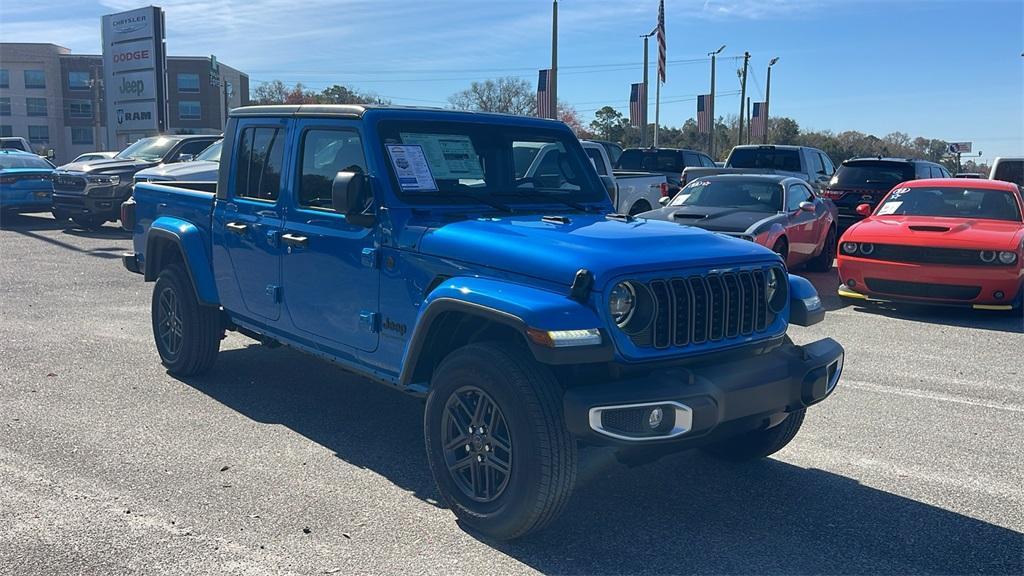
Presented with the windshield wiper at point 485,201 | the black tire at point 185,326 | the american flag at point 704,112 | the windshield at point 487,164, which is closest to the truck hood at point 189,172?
the black tire at point 185,326

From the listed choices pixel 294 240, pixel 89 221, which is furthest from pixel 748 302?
pixel 89 221

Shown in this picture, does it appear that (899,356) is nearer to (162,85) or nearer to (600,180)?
(600,180)

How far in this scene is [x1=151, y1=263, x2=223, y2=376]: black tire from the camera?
6492mm

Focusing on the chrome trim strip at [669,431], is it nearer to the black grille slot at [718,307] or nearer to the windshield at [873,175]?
the black grille slot at [718,307]

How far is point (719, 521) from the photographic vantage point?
4324mm

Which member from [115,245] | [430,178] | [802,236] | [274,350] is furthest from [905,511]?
[115,245]

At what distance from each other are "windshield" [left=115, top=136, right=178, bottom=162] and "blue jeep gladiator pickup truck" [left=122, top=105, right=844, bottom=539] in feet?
44.5

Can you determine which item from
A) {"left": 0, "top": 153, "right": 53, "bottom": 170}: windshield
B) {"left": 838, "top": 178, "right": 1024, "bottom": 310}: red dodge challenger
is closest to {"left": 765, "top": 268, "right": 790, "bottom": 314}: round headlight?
{"left": 838, "top": 178, "right": 1024, "bottom": 310}: red dodge challenger

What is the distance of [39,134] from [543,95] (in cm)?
7069

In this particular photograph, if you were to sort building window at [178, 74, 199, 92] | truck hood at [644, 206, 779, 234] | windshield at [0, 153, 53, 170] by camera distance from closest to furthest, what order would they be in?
truck hood at [644, 206, 779, 234], windshield at [0, 153, 53, 170], building window at [178, 74, 199, 92]

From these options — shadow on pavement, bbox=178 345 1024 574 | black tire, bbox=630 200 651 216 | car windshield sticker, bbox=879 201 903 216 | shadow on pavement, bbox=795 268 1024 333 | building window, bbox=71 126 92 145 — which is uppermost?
building window, bbox=71 126 92 145

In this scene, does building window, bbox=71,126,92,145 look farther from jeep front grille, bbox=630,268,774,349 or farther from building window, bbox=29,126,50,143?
jeep front grille, bbox=630,268,774,349

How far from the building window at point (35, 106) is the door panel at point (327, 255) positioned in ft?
293

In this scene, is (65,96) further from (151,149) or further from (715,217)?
(715,217)
